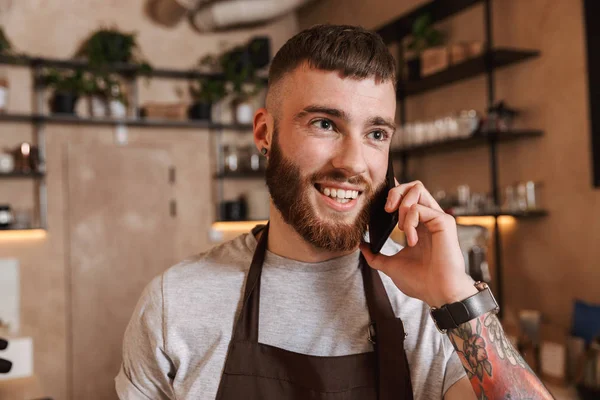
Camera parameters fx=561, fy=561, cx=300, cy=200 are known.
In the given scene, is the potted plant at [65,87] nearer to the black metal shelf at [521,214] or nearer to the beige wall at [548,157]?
the beige wall at [548,157]

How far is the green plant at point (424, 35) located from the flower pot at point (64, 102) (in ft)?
8.56

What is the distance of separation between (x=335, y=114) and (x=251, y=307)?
1.58ft

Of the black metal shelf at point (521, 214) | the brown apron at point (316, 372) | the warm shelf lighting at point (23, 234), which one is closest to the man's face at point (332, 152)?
the brown apron at point (316, 372)

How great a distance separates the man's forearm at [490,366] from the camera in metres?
1.14

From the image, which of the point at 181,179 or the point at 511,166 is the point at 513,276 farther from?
the point at 181,179

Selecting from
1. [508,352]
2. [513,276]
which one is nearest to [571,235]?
[513,276]

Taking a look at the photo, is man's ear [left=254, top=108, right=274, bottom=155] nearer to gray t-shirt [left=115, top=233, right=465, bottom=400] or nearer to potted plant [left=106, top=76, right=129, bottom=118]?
gray t-shirt [left=115, top=233, right=465, bottom=400]

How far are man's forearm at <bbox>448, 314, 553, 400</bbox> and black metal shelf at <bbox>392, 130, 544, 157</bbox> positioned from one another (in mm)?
2256

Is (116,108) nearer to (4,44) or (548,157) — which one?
(4,44)

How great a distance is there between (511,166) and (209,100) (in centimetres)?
265

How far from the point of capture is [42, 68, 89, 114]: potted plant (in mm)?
4363

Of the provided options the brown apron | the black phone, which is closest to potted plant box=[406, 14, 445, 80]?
the black phone

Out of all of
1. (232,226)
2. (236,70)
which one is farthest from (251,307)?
(236,70)

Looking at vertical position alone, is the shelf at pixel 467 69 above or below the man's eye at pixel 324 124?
above
